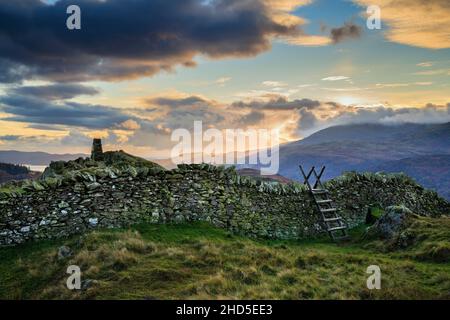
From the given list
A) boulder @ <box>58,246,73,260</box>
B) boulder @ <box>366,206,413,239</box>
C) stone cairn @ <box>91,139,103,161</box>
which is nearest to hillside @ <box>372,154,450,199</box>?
boulder @ <box>366,206,413,239</box>

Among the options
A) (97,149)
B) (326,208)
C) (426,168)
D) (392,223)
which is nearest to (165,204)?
(97,149)

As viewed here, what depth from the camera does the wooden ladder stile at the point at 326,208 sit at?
17969mm

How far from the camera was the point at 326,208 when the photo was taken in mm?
19609

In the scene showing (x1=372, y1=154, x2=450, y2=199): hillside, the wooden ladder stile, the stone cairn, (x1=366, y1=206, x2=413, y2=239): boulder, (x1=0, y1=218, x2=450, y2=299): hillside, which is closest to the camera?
(x1=0, y1=218, x2=450, y2=299): hillside

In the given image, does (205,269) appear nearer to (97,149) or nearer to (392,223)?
(392,223)

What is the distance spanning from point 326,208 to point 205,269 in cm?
1110

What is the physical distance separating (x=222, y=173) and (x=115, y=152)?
19.8 feet

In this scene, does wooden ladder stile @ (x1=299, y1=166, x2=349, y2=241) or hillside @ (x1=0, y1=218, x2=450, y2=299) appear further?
wooden ladder stile @ (x1=299, y1=166, x2=349, y2=241)

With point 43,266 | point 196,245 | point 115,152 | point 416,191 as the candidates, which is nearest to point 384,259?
point 196,245

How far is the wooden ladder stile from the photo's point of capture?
59.0ft

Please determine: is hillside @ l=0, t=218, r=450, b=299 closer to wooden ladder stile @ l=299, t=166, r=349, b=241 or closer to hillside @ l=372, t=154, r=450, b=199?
wooden ladder stile @ l=299, t=166, r=349, b=241

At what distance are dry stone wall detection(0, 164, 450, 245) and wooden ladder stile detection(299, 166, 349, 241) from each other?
0.47 metres

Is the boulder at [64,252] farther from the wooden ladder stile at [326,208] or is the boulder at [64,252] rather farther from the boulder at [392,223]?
the boulder at [392,223]

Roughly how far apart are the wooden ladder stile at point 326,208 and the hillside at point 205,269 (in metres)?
3.44
